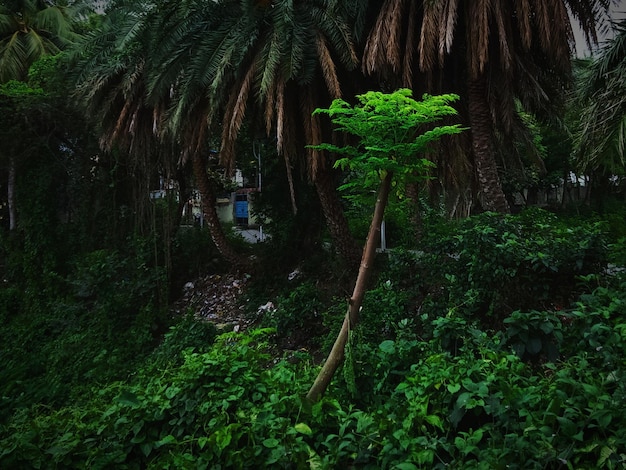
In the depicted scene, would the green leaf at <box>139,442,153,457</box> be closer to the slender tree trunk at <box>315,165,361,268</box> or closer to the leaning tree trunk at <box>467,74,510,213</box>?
the leaning tree trunk at <box>467,74,510,213</box>

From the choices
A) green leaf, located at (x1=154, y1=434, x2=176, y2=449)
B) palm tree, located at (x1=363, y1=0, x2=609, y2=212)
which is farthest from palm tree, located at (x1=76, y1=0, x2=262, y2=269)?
green leaf, located at (x1=154, y1=434, x2=176, y2=449)

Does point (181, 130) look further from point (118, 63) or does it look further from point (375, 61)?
point (375, 61)

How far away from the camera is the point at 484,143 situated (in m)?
7.84

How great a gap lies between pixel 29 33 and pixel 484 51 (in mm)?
18920

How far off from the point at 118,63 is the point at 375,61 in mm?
6660

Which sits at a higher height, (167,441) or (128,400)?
(128,400)

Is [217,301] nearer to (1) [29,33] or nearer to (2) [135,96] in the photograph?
(2) [135,96]

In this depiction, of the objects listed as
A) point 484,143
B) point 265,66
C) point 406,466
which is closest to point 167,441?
point 406,466

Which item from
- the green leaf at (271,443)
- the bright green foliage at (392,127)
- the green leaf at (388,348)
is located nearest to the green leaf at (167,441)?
the green leaf at (271,443)

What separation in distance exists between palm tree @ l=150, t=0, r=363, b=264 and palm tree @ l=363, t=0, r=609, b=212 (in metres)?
0.88

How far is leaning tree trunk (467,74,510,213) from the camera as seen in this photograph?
7.75m

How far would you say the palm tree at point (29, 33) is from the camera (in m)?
16.5

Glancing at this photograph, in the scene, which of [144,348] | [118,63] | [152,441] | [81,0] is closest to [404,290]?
[152,441]

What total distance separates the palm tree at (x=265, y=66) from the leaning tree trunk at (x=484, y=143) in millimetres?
2302
